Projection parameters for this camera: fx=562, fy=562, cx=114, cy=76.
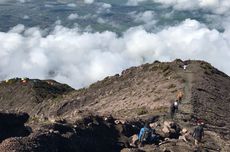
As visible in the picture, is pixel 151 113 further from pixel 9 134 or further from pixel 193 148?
pixel 9 134

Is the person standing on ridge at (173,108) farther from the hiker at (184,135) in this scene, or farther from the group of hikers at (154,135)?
the group of hikers at (154,135)

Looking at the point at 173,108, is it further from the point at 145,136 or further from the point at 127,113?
the point at 145,136

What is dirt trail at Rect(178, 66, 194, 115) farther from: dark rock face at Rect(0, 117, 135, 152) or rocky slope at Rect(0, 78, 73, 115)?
rocky slope at Rect(0, 78, 73, 115)

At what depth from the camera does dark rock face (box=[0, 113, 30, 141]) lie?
54250 mm

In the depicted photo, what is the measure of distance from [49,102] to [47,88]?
3818cm

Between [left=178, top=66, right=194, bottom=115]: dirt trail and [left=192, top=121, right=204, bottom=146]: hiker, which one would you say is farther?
[left=178, top=66, right=194, bottom=115]: dirt trail

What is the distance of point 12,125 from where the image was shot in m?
55.3

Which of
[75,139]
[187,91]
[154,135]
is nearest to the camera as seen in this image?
[75,139]

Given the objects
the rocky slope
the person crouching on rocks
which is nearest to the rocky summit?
the rocky slope

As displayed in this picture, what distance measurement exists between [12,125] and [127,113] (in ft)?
121

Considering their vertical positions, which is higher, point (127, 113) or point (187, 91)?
point (187, 91)

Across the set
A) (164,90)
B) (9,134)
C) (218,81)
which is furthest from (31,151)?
(218,81)

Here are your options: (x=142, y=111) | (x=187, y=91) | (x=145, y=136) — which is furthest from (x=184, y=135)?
(x=187, y=91)

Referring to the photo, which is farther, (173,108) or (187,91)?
(187,91)
